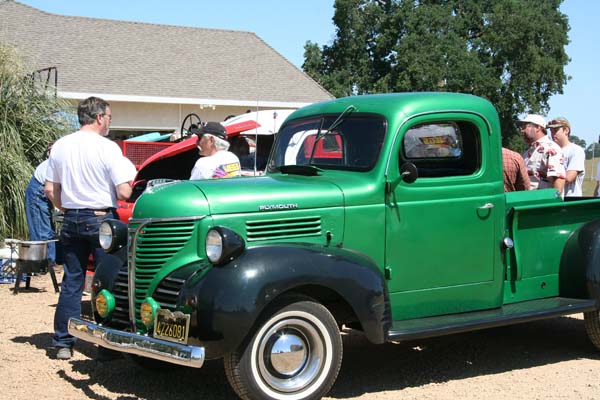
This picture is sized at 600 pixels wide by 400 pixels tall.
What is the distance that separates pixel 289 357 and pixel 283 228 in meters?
0.83

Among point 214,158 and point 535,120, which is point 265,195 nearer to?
point 214,158

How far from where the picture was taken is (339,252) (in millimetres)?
5000

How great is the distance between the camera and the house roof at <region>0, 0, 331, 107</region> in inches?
789

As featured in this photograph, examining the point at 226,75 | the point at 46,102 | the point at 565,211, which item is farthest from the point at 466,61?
the point at 565,211

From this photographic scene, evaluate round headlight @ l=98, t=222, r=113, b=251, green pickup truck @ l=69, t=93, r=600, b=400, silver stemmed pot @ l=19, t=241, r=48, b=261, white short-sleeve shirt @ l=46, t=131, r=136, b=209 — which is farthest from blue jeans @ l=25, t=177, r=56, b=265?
green pickup truck @ l=69, t=93, r=600, b=400

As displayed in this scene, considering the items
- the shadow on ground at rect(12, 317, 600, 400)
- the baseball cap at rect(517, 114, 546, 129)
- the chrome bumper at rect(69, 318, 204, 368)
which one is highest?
the baseball cap at rect(517, 114, 546, 129)

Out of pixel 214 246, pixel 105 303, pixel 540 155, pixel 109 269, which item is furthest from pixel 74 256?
pixel 540 155

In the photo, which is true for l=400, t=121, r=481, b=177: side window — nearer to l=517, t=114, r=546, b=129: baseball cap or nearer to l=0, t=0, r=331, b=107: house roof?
l=517, t=114, r=546, b=129: baseball cap

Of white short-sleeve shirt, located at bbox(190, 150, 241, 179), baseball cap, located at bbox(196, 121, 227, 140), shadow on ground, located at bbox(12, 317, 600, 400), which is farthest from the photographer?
baseball cap, located at bbox(196, 121, 227, 140)

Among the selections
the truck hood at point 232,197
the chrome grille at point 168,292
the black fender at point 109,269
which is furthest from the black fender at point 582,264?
the black fender at point 109,269

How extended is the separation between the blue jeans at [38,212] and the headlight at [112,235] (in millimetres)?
4309

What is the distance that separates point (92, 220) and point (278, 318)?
200 cm

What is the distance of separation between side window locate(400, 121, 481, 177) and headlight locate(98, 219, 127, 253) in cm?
215

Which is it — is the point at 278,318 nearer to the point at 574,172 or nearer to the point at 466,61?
the point at 574,172
